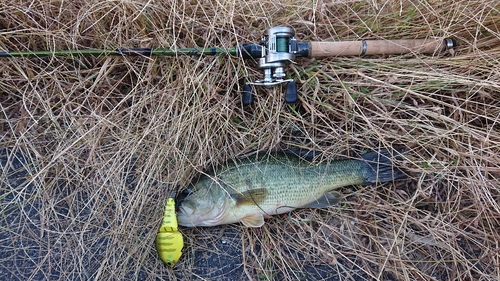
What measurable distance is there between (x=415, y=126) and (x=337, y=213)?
2.39 ft

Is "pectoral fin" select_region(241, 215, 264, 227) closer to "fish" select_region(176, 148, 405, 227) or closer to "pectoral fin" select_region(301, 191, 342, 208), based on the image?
"fish" select_region(176, 148, 405, 227)

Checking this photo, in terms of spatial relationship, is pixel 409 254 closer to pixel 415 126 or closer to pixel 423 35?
pixel 415 126

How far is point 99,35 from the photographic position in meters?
2.49

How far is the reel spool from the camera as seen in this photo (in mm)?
2299

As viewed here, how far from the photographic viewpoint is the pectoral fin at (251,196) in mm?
2398

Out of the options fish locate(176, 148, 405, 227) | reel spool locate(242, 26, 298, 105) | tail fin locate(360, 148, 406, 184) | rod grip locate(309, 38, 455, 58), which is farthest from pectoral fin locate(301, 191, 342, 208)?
rod grip locate(309, 38, 455, 58)

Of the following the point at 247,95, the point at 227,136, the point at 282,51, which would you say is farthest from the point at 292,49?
the point at 227,136

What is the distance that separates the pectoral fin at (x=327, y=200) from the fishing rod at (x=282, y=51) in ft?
2.08

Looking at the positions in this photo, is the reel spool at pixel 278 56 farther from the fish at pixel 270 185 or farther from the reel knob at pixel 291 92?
the fish at pixel 270 185

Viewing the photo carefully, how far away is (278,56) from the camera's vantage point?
2301 mm

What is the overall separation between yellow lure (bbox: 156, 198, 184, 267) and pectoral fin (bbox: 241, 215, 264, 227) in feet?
1.30

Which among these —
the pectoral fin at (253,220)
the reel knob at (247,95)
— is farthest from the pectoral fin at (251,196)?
the reel knob at (247,95)

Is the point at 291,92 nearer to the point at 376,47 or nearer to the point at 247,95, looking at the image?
the point at 247,95

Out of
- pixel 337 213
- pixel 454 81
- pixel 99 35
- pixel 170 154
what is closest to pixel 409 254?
pixel 337 213
